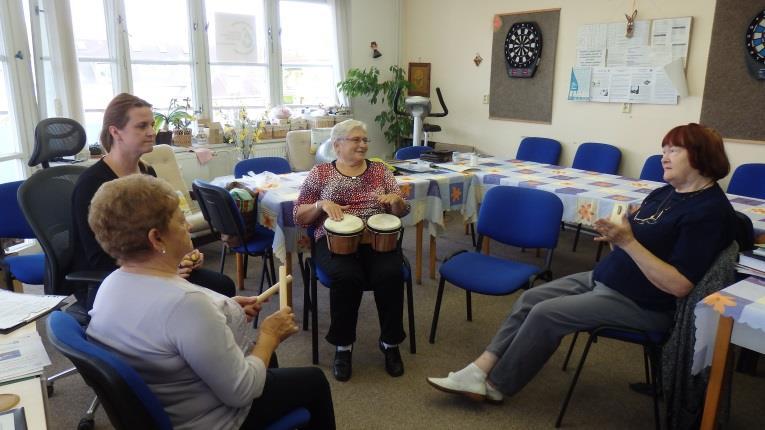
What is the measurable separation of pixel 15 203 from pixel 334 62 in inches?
151

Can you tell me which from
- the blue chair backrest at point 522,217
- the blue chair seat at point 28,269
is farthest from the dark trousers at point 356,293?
the blue chair seat at point 28,269

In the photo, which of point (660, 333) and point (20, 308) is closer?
point (20, 308)

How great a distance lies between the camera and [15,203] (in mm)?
2803

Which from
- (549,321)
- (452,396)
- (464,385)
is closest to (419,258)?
(452,396)

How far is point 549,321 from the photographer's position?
2.11 metres

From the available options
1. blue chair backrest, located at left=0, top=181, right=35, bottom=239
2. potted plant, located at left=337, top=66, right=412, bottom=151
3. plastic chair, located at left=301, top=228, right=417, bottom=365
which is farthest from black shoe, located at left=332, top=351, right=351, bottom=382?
potted plant, located at left=337, top=66, right=412, bottom=151

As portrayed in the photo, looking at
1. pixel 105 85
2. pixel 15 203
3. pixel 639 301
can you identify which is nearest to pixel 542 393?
pixel 639 301

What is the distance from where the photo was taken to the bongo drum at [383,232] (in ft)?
8.39

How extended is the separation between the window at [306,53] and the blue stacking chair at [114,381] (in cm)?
498

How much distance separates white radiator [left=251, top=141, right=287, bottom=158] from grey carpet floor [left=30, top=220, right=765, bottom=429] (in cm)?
240

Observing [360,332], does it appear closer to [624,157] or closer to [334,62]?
[624,157]

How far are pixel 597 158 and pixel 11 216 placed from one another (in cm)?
425

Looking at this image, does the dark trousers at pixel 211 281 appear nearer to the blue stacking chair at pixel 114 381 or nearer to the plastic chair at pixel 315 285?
the plastic chair at pixel 315 285

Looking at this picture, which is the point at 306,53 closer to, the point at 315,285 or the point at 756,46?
the point at 315,285
